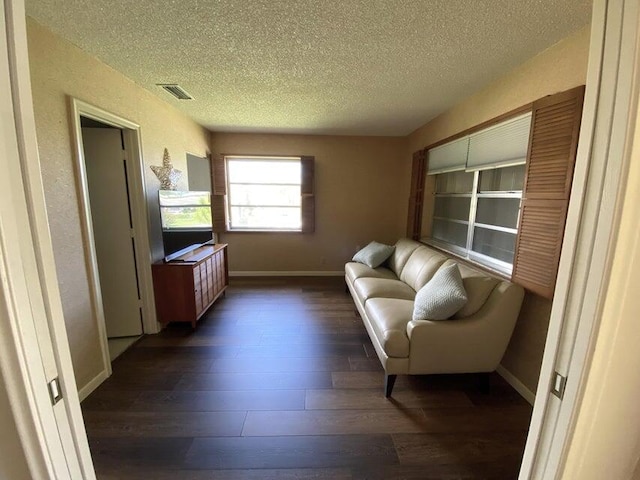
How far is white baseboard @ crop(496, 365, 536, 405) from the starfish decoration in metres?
3.66

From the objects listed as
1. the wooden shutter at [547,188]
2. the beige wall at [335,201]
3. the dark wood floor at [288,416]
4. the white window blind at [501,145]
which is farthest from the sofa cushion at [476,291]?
the beige wall at [335,201]

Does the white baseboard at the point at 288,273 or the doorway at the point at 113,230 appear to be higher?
the doorway at the point at 113,230

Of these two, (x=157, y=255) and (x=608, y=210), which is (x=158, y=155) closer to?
(x=157, y=255)

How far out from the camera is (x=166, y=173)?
9.25ft

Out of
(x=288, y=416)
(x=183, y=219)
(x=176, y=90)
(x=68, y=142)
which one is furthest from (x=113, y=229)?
(x=288, y=416)

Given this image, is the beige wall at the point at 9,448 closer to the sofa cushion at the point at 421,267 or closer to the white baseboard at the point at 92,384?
the white baseboard at the point at 92,384

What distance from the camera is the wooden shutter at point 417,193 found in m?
3.71

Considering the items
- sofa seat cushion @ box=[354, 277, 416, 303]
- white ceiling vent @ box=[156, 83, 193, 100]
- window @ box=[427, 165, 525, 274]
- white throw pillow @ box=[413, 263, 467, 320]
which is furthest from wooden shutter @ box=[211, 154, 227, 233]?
white throw pillow @ box=[413, 263, 467, 320]

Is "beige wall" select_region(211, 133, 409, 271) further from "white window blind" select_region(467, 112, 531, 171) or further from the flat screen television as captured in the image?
"white window blind" select_region(467, 112, 531, 171)

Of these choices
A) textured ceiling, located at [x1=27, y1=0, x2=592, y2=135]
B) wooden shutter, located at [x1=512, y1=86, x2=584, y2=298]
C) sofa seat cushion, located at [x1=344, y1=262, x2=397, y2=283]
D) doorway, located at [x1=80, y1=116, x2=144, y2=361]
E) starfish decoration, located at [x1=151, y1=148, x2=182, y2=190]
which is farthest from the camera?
sofa seat cushion, located at [x1=344, y1=262, x2=397, y2=283]

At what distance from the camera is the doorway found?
2365 millimetres

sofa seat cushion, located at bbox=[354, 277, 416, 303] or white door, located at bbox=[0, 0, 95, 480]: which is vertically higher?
white door, located at bbox=[0, 0, 95, 480]

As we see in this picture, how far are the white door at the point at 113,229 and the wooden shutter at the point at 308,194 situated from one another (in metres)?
2.51

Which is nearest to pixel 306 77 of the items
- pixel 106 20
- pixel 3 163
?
pixel 106 20
